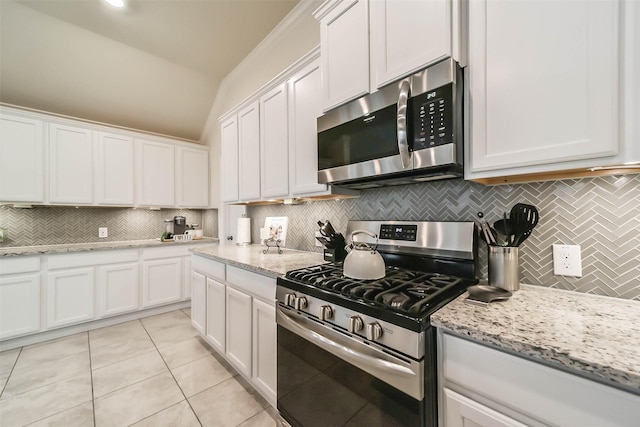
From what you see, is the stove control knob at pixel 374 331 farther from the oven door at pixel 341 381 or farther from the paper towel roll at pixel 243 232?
the paper towel roll at pixel 243 232

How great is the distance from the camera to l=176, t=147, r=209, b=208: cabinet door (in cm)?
382

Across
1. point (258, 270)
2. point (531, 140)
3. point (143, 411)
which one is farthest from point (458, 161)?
point (143, 411)

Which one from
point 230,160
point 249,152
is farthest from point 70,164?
point 249,152

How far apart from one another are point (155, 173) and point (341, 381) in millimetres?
Result: 3790

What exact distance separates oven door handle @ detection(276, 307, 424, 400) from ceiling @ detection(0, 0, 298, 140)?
282 cm

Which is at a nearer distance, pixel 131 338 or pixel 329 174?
pixel 329 174

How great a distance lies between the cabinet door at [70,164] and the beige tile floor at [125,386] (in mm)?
1631

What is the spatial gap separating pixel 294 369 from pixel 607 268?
143 centimetres

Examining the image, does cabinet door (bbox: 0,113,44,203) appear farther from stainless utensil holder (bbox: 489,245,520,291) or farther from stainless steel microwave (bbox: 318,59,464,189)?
stainless utensil holder (bbox: 489,245,520,291)

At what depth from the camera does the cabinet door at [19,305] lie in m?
2.41

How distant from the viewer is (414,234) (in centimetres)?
141

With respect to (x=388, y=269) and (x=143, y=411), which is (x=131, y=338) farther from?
(x=388, y=269)

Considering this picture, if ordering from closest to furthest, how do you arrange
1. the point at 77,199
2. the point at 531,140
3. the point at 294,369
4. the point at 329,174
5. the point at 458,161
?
the point at 531,140 → the point at 458,161 → the point at 294,369 → the point at 329,174 → the point at 77,199

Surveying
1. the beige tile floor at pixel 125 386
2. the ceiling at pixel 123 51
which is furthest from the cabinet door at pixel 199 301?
the ceiling at pixel 123 51
